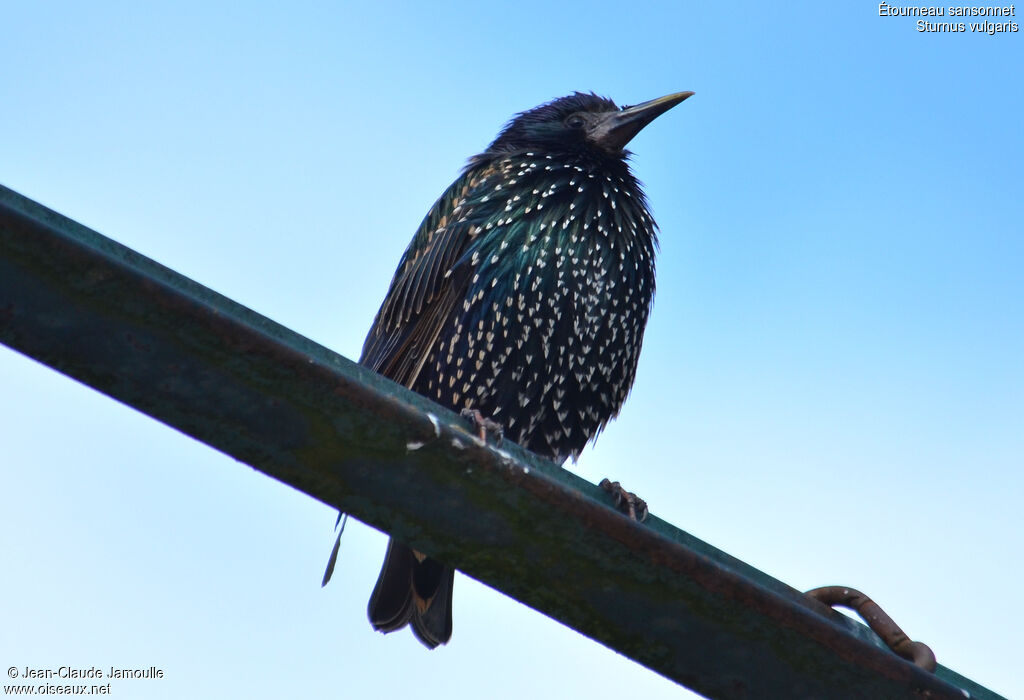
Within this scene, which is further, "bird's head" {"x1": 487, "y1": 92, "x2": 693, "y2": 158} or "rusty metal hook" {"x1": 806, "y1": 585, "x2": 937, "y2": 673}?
"bird's head" {"x1": 487, "y1": 92, "x2": 693, "y2": 158}

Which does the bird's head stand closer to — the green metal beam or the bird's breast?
the bird's breast

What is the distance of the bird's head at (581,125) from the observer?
4715 millimetres

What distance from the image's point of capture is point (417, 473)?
6.41ft

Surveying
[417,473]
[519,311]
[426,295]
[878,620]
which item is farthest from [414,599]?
[417,473]

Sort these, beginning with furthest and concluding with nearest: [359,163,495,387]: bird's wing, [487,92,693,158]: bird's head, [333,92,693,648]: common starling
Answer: [487,92,693,158]: bird's head
[359,163,495,387]: bird's wing
[333,92,693,648]: common starling

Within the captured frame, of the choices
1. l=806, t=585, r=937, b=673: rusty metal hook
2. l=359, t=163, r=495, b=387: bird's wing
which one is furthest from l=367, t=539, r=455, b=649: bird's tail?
l=806, t=585, r=937, b=673: rusty metal hook

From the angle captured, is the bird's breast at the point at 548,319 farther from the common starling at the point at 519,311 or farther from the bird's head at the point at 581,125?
the bird's head at the point at 581,125

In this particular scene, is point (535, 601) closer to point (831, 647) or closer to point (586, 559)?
point (586, 559)

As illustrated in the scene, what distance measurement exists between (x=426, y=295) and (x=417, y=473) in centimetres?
236

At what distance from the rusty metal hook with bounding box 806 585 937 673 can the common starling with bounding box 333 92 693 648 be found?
1.63m

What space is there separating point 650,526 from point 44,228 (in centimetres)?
106

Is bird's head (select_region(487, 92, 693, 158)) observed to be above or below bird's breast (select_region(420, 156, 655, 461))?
A: above

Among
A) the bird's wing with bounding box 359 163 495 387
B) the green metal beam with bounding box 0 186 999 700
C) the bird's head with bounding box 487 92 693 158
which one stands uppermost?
the bird's head with bounding box 487 92 693 158

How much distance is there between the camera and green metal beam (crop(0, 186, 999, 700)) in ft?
5.58
